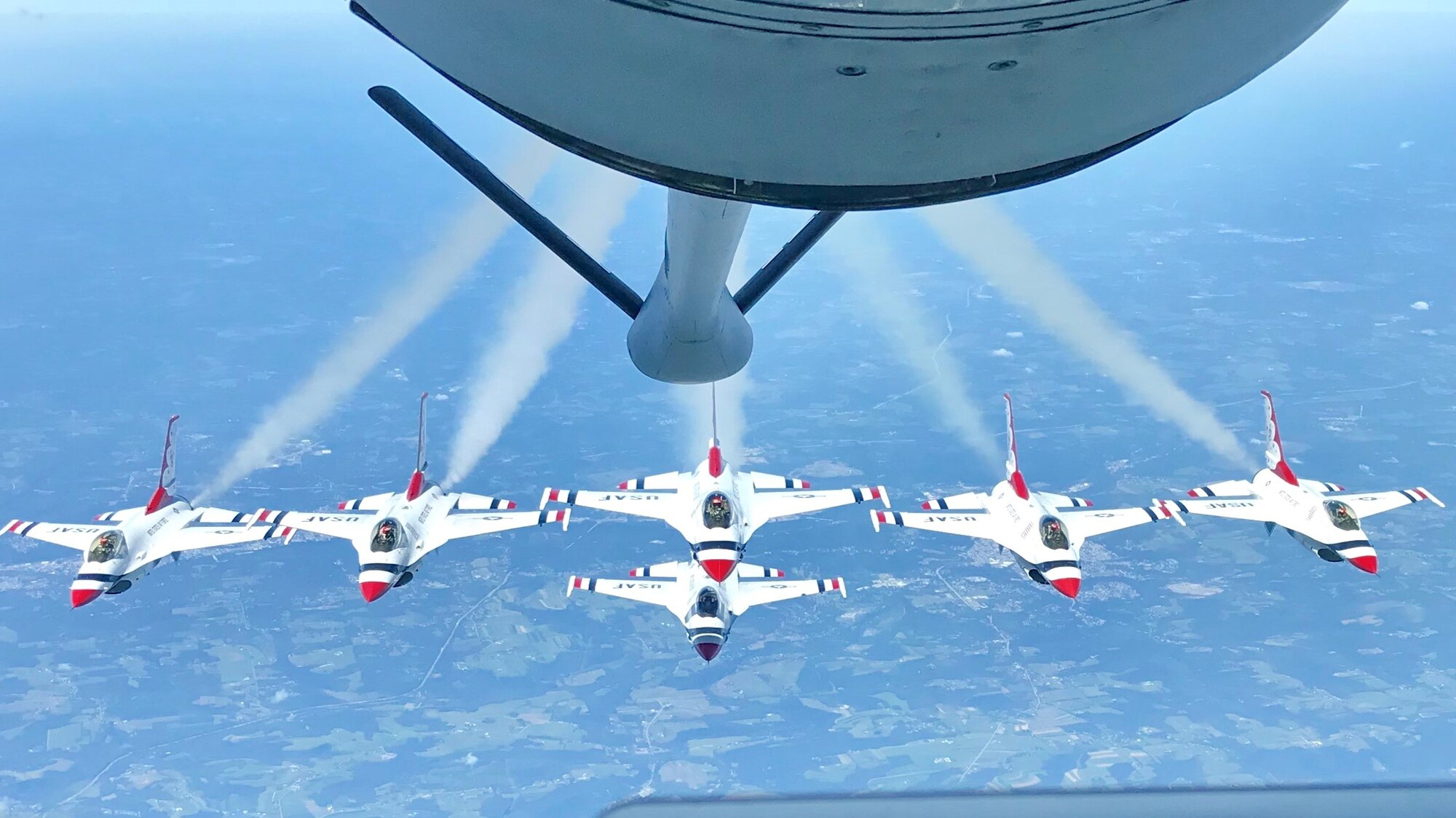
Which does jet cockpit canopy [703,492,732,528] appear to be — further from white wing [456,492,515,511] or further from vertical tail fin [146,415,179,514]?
vertical tail fin [146,415,179,514]

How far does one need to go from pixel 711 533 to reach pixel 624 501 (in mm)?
2786

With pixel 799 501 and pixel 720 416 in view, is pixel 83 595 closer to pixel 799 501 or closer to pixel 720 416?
pixel 799 501

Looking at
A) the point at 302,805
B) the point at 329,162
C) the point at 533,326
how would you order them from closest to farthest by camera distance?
the point at 302,805 < the point at 533,326 < the point at 329,162

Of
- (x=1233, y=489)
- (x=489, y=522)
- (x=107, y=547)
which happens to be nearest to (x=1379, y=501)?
(x=1233, y=489)

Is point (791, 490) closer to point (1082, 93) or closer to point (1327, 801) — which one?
point (1327, 801)

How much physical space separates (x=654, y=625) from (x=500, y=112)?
32776 millimetres

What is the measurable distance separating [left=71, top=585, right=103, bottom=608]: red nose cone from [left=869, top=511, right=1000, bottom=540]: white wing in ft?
55.0

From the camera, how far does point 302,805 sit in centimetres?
2733

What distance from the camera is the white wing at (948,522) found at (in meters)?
20.8

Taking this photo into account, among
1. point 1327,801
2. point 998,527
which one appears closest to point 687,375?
point 1327,801

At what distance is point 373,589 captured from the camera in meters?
19.1

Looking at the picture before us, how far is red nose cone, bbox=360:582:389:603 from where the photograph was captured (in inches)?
751

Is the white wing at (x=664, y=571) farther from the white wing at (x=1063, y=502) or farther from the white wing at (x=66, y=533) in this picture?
the white wing at (x=66, y=533)

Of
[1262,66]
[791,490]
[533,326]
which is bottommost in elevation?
[1262,66]
